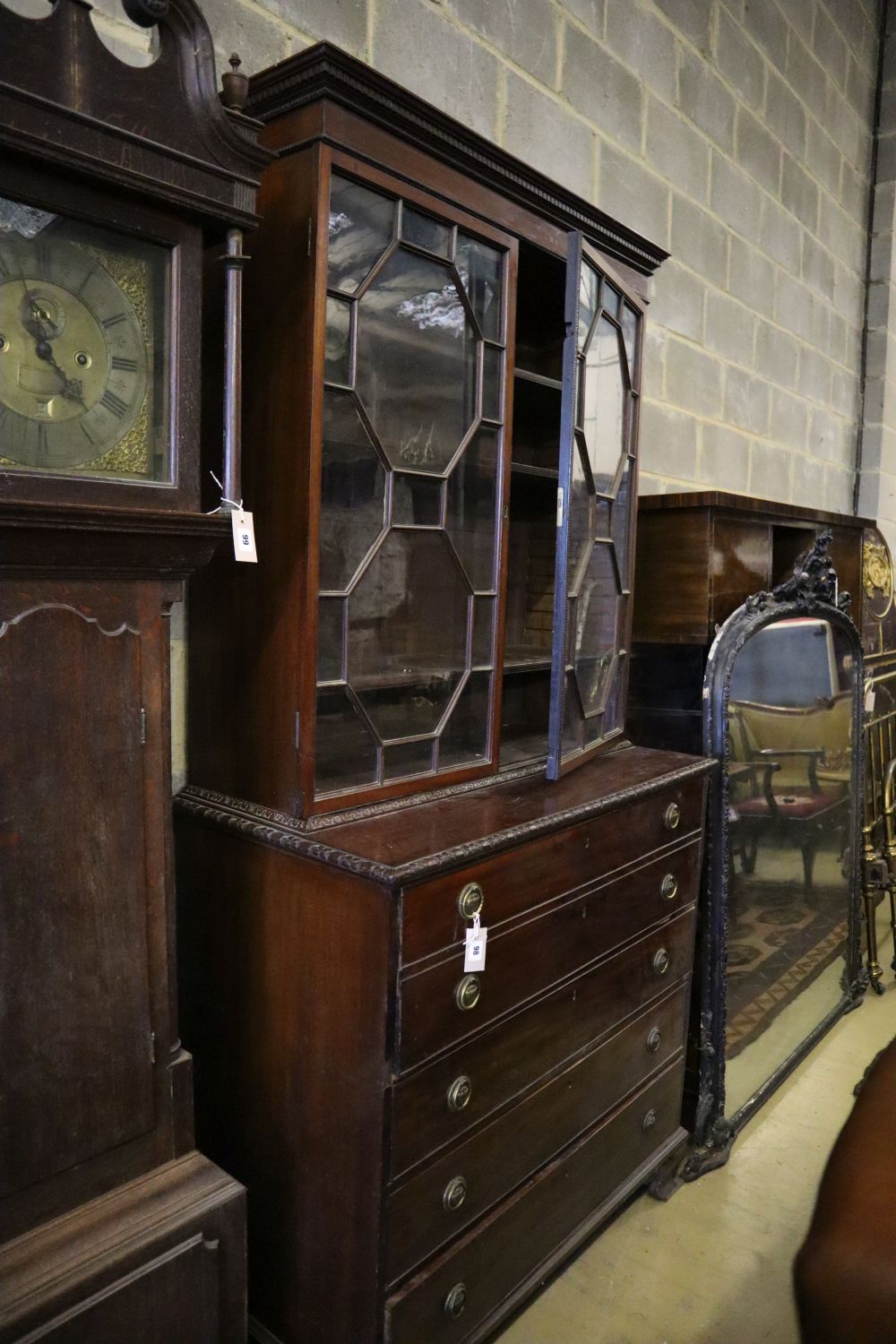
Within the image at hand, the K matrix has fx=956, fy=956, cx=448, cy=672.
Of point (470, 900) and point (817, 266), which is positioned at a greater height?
point (817, 266)

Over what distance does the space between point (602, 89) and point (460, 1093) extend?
254 cm

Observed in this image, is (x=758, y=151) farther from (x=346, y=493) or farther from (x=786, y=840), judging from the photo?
(x=346, y=493)

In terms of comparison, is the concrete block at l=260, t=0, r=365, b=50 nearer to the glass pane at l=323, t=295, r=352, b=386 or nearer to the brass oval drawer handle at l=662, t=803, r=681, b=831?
the glass pane at l=323, t=295, r=352, b=386

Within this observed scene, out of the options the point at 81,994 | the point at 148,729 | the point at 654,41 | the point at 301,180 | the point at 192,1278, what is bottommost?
the point at 192,1278

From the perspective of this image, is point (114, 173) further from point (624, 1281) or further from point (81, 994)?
point (624, 1281)

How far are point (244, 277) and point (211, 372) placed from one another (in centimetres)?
15

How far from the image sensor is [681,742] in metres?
2.36

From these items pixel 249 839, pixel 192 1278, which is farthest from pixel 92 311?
pixel 192 1278

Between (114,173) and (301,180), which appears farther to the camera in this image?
(301,180)

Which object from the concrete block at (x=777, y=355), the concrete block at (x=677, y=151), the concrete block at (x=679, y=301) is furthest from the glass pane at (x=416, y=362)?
the concrete block at (x=777, y=355)

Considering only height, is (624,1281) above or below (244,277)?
below

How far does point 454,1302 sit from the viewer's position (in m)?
1.53

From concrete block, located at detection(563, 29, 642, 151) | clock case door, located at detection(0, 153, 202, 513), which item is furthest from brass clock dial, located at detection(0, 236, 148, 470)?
concrete block, located at detection(563, 29, 642, 151)

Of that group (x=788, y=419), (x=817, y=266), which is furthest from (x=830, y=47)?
(x=788, y=419)
